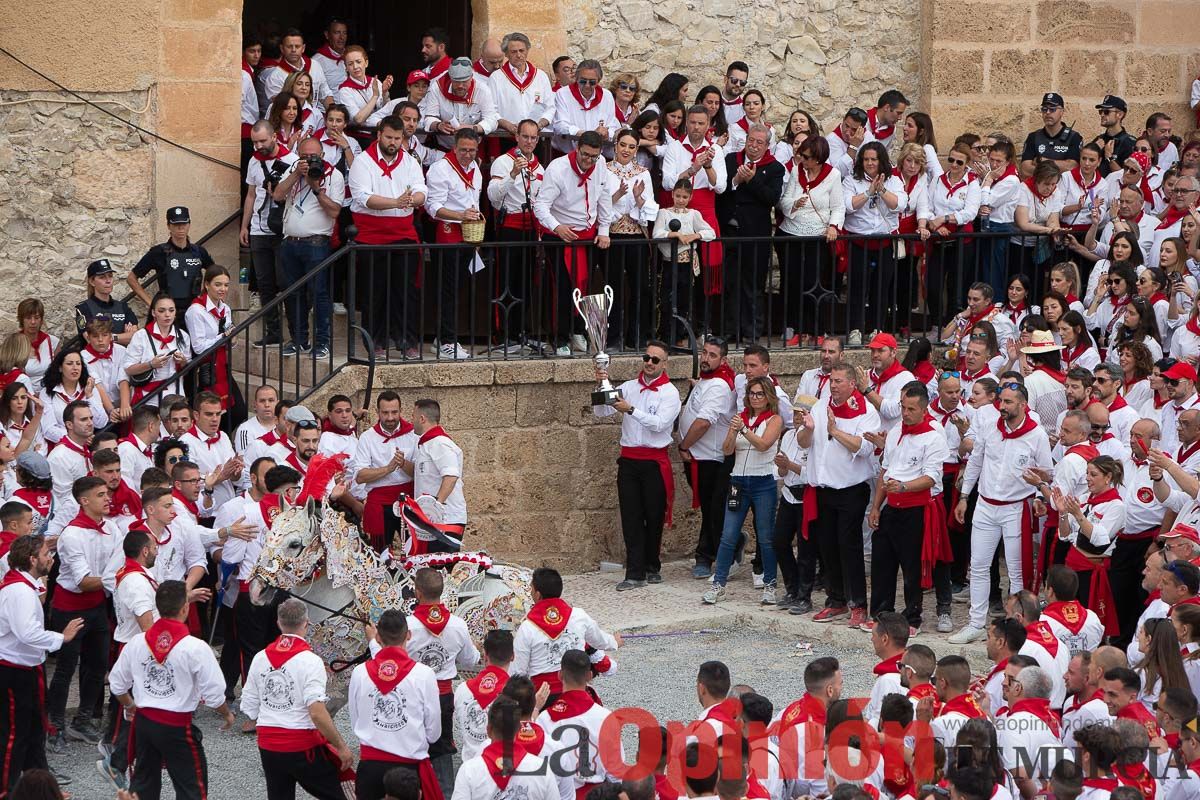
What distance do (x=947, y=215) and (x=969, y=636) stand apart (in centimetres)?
422

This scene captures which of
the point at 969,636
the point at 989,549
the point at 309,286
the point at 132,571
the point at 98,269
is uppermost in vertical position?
the point at 98,269

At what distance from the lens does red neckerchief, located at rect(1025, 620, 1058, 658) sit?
888cm

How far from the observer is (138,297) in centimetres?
1332

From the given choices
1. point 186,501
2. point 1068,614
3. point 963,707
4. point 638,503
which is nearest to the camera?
point 963,707

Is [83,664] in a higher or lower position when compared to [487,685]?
lower

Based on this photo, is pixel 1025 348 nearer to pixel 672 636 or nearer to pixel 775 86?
pixel 672 636

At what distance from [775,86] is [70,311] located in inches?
252

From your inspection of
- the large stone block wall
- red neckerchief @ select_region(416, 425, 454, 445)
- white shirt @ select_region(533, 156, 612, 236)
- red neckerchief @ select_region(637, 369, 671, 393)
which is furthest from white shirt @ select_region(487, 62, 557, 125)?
the large stone block wall

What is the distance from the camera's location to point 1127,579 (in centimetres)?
1092

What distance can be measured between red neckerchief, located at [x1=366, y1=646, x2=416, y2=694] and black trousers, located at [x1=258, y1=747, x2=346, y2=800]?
47 centimetres

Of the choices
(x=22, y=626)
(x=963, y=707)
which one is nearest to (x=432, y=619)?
(x=22, y=626)

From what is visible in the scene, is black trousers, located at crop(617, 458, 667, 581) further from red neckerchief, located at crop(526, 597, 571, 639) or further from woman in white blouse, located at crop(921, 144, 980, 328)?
red neckerchief, located at crop(526, 597, 571, 639)

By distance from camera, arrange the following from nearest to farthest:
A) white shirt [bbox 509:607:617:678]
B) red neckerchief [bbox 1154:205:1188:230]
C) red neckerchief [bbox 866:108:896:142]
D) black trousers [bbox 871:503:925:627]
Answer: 1. white shirt [bbox 509:607:617:678]
2. black trousers [bbox 871:503:925:627]
3. red neckerchief [bbox 1154:205:1188:230]
4. red neckerchief [bbox 866:108:896:142]

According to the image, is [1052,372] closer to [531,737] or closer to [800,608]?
[800,608]
